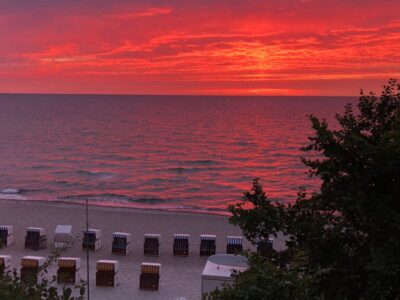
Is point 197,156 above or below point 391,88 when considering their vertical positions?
below

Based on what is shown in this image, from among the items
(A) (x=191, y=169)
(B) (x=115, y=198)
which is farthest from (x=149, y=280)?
(A) (x=191, y=169)

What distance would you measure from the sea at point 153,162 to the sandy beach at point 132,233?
19.6 ft

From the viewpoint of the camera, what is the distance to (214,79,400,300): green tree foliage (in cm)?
692

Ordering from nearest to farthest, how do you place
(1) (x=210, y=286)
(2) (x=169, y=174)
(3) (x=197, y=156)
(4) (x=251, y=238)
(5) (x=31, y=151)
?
1. (4) (x=251, y=238)
2. (1) (x=210, y=286)
3. (2) (x=169, y=174)
4. (3) (x=197, y=156)
5. (5) (x=31, y=151)

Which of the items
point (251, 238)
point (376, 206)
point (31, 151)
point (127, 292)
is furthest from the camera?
point (31, 151)

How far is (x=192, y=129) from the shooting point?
331ft

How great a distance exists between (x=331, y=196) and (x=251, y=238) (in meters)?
1.57

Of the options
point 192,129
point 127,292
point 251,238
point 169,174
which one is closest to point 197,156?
point 169,174

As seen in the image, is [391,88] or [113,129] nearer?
[391,88]

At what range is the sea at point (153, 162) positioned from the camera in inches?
1630

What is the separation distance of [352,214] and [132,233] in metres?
18.7

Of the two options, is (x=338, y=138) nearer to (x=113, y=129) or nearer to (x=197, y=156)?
(x=197, y=156)

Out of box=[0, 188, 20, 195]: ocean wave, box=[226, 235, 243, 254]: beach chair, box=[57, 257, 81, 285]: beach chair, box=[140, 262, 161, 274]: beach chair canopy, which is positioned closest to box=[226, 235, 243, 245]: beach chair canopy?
box=[226, 235, 243, 254]: beach chair

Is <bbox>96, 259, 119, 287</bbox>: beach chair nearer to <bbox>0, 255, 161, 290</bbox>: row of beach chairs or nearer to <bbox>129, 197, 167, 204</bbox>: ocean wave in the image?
<bbox>0, 255, 161, 290</bbox>: row of beach chairs
